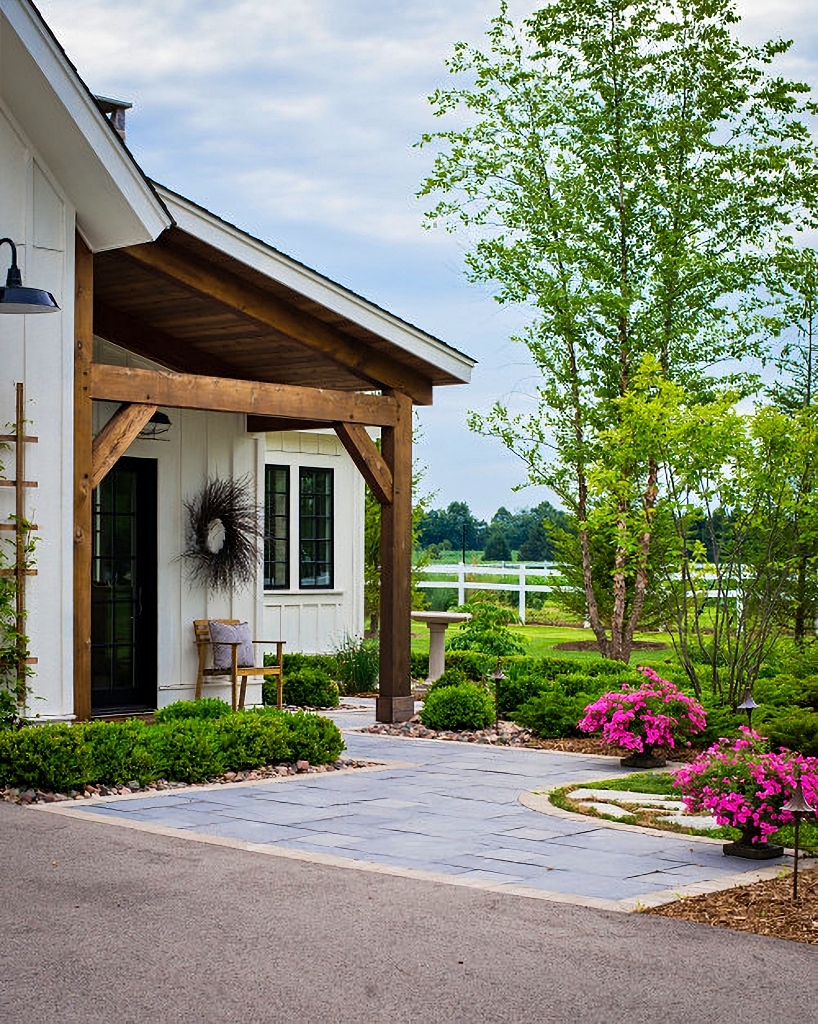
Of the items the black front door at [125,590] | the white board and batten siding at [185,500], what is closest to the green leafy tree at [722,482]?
the white board and batten siding at [185,500]

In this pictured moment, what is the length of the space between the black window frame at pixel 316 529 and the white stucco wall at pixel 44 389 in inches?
274

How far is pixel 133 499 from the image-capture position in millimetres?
12188

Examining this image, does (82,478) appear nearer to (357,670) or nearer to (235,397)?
(235,397)

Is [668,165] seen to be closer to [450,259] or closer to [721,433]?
[450,259]

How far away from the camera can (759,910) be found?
17.4 ft

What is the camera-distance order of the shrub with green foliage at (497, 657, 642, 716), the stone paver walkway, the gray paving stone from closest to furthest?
the stone paver walkway → the gray paving stone → the shrub with green foliage at (497, 657, 642, 716)

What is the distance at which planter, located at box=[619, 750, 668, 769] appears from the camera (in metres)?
9.62

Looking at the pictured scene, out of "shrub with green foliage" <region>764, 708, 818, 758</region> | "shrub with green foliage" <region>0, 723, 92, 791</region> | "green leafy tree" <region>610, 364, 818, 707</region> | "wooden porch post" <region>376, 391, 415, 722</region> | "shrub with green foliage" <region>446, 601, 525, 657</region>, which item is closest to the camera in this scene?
"shrub with green foliage" <region>0, 723, 92, 791</region>

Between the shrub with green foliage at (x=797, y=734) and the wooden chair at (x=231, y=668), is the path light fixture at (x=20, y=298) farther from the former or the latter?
the shrub with green foliage at (x=797, y=734)

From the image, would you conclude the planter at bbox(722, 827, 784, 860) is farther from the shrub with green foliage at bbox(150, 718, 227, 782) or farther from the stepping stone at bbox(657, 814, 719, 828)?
the shrub with green foliage at bbox(150, 718, 227, 782)

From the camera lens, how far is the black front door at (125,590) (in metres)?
11.9

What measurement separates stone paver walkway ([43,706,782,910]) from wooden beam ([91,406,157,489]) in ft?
8.08

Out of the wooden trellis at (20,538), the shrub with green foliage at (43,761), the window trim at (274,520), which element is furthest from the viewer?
the window trim at (274,520)

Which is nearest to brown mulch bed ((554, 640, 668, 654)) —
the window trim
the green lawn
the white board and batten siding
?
the green lawn
